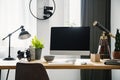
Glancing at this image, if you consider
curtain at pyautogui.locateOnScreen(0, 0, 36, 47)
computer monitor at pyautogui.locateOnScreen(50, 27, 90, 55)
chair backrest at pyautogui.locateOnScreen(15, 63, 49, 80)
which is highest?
curtain at pyautogui.locateOnScreen(0, 0, 36, 47)

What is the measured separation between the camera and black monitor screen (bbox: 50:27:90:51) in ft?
9.11

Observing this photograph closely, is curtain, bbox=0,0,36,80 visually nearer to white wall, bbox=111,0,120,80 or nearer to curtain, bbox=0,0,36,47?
curtain, bbox=0,0,36,47

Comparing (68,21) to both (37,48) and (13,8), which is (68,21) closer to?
(13,8)

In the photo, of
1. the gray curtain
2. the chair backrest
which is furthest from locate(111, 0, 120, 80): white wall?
the chair backrest

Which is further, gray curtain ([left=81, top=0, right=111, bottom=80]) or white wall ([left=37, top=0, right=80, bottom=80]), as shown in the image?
white wall ([left=37, top=0, right=80, bottom=80])

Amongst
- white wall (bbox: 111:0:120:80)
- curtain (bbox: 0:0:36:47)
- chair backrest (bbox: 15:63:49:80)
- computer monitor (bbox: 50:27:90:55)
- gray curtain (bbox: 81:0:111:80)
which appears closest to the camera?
chair backrest (bbox: 15:63:49:80)

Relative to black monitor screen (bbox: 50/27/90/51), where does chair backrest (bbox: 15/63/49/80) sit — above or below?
below

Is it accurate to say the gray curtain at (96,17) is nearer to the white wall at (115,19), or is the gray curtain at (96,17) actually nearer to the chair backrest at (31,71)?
the white wall at (115,19)

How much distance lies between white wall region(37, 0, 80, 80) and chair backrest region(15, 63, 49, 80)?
1822 millimetres

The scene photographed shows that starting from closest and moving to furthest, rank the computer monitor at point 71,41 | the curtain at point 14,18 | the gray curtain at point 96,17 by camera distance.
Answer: the computer monitor at point 71,41 < the gray curtain at point 96,17 < the curtain at point 14,18

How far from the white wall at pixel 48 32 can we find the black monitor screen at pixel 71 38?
1.06 m

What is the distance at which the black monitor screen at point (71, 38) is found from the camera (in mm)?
2775

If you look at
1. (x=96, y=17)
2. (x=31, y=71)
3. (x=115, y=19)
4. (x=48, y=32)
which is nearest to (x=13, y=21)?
(x=48, y=32)

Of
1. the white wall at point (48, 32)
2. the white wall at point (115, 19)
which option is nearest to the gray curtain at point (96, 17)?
the white wall at point (115, 19)
